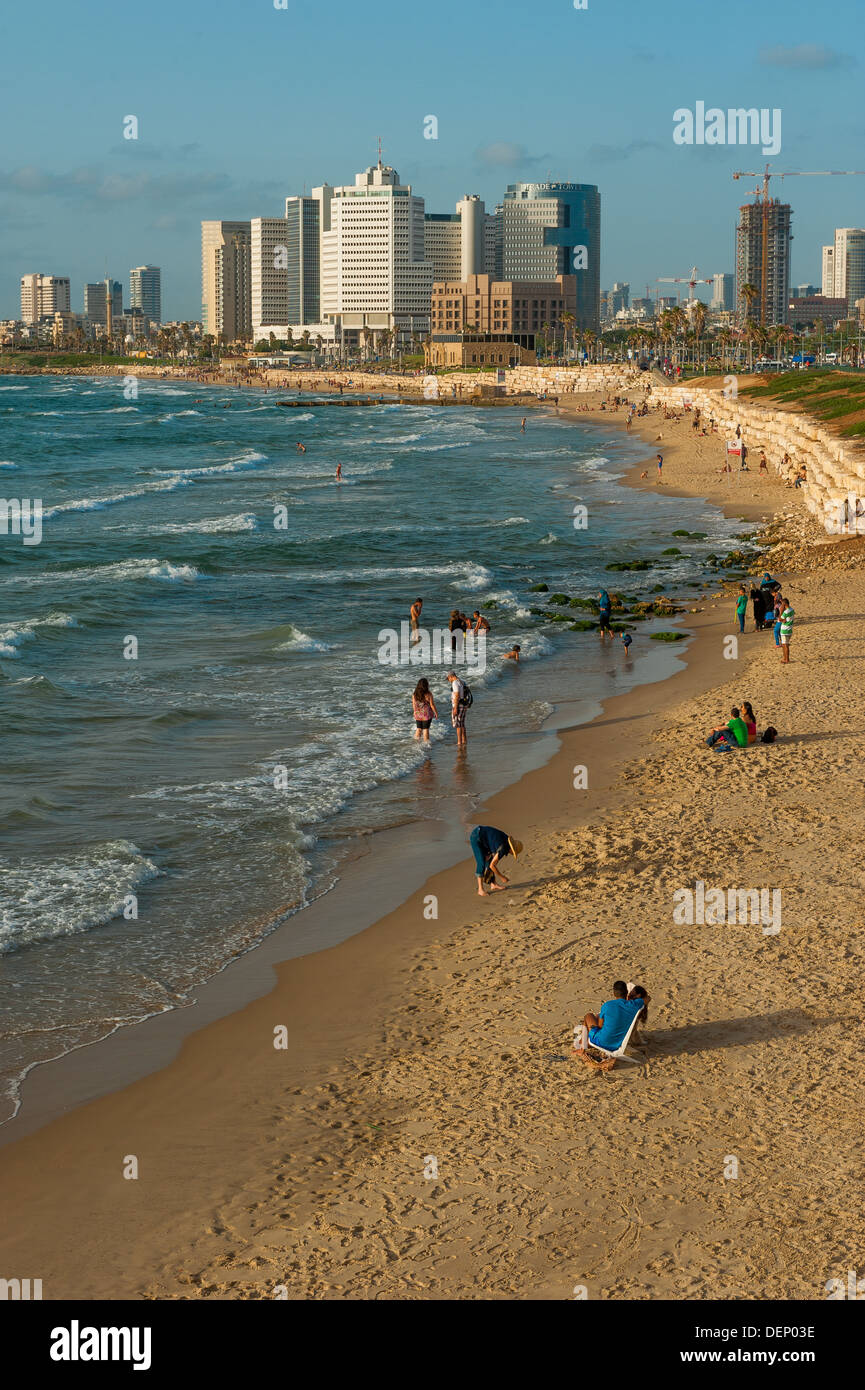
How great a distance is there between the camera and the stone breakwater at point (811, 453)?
3922 centimetres

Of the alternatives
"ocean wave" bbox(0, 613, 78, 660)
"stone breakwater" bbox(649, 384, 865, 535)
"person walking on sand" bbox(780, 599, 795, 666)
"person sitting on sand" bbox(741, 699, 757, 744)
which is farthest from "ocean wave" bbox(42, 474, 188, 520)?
"person sitting on sand" bbox(741, 699, 757, 744)

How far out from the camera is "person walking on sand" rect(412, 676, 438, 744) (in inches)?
812

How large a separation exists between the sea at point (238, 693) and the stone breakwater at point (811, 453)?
370cm

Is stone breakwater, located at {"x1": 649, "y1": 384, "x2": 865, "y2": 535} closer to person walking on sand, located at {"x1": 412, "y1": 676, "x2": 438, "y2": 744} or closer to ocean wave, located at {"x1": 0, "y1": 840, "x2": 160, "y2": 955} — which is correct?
person walking on sand, located at {"x1": 412, "y1": 676, "x2": 438, "y2": 744}

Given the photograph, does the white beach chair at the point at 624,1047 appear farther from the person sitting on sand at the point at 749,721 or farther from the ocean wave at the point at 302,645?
the ocean wave at the point at 302,645

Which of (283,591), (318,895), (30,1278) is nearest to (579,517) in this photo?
(283,591)

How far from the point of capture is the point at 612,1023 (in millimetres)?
10945

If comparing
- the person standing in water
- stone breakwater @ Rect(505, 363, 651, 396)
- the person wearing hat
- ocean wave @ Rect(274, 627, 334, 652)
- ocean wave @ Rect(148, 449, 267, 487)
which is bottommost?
the person wearing hat

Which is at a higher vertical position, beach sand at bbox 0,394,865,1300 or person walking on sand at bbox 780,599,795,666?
person walking on sand at bbox 780,599,795,666

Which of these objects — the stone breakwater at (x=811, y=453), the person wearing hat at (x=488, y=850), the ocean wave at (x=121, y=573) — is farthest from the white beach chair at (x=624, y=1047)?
the stone breakwater at (x=811, y=453)

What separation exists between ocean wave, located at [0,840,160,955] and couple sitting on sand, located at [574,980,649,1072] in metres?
5.90

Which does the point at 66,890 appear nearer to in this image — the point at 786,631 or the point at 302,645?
the point at 302,645

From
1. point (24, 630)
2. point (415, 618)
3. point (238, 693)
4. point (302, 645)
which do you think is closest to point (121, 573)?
point (24, 630)
